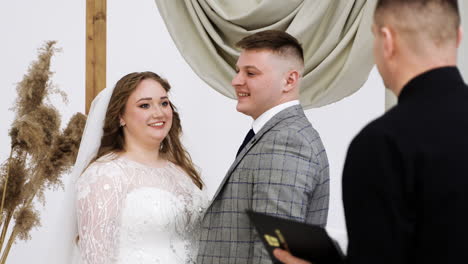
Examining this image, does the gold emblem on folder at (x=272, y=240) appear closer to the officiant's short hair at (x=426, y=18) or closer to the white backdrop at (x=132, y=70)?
the officiant's short hair at (x=426, y=18)

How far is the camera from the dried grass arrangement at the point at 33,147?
7.89 feet

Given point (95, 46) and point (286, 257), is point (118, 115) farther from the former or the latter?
point (286, 257)

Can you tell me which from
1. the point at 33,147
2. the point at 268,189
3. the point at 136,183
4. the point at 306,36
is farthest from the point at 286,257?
the point at 306,36

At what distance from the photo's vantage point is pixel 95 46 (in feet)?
11.1

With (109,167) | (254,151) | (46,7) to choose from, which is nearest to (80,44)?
(46,7)

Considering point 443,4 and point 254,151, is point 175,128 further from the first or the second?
point 443,4

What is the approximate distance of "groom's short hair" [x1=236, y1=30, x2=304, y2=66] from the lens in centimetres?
223

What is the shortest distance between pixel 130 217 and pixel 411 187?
1.47 m

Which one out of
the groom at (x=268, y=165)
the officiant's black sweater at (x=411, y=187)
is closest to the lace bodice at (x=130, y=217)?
the groom at (x=268, y=165)

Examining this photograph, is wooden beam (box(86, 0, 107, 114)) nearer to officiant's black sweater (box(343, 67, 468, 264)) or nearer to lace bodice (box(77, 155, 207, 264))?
lace bodice (box(77, 155, 207, 264))

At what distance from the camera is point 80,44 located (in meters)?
3.36

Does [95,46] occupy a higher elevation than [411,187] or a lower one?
higher

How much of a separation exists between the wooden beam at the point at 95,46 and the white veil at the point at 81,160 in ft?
2.42

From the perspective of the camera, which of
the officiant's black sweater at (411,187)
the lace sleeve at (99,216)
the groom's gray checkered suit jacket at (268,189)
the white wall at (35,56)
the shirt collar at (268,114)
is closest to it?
the officiant's black sweater at (411,187)
